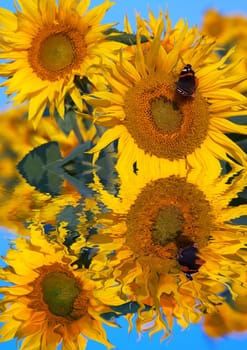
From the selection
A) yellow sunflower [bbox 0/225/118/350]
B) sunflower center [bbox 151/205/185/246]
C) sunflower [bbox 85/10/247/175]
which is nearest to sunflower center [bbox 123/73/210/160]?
sunflower [bbox 85/10/247/175]

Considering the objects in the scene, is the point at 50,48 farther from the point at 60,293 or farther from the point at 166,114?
the point at 60,293

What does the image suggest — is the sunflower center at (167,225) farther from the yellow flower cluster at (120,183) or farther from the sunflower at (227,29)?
the sunflower at (227,29)

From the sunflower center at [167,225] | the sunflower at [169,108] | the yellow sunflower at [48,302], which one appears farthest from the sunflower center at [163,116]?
the yellow sunflower at [48,302]

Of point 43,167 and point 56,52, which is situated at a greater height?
point 56,52

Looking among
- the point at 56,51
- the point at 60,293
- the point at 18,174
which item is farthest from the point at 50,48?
the point at 60,293

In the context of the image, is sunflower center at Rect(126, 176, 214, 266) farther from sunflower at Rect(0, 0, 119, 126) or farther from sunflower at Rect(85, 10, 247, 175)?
sunflower at Rect(0, 0, 119, 126)
